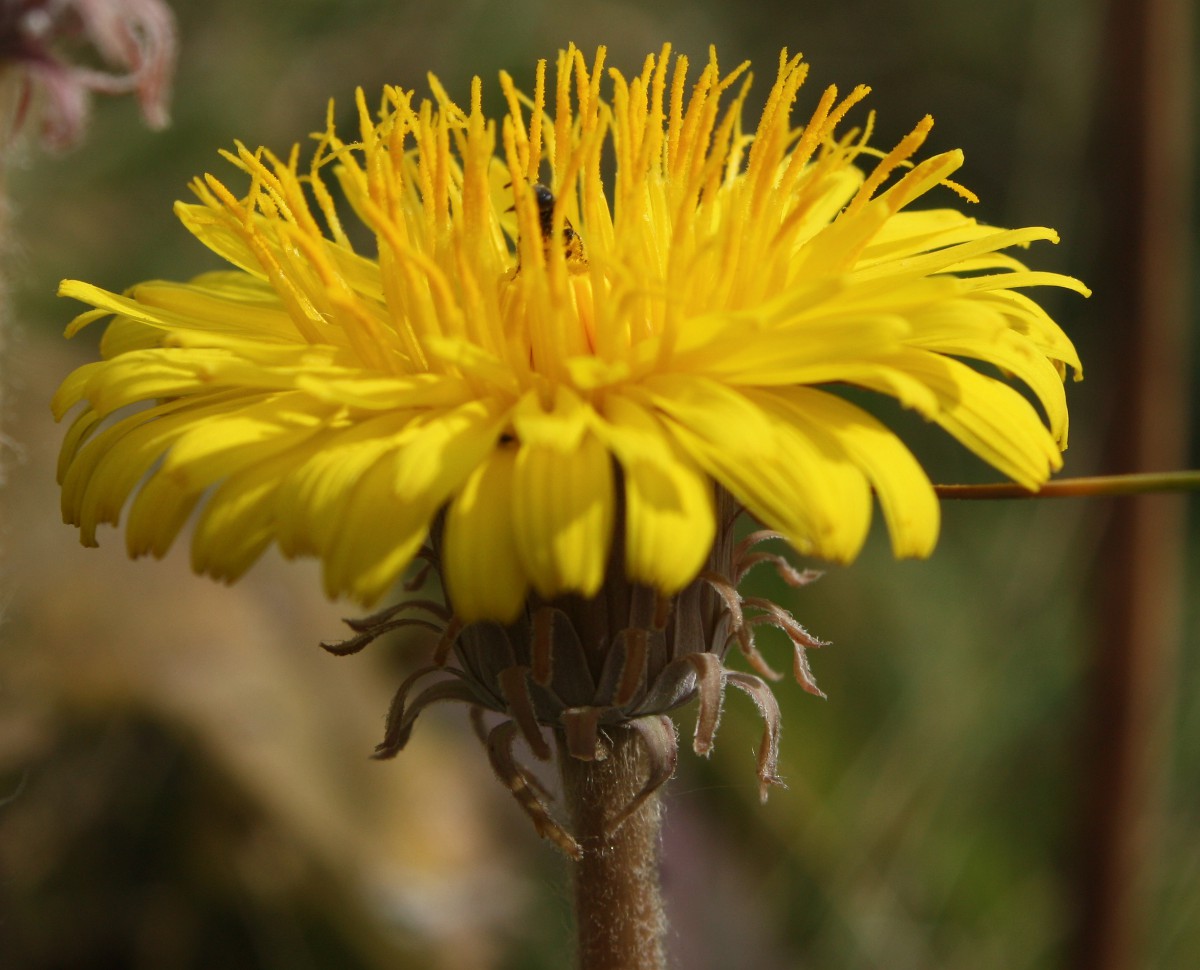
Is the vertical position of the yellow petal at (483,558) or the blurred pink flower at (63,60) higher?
the blurred pink flower at (63,60)

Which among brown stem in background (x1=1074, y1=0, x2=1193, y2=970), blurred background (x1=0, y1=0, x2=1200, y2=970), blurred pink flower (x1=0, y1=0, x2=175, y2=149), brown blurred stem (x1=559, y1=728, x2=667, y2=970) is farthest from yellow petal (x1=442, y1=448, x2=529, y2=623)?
brown stem in background (x1=1074, y1=0, x2=1193, y2=970)

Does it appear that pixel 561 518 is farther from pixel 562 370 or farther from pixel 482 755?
pixel 482 755

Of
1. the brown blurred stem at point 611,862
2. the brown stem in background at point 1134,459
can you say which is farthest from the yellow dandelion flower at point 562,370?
the brown stem in background at point 1134,459

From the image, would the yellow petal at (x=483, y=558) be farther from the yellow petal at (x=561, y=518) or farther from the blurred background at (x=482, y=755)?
the blurred background at (x=482, y=755)

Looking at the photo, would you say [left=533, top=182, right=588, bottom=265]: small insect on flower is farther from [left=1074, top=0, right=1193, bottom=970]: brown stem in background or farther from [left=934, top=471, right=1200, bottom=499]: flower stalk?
[left=1074, top=0, right=1193, bottom=970]: brown stem in background

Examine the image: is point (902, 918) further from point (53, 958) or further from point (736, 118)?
point (736, 118)
